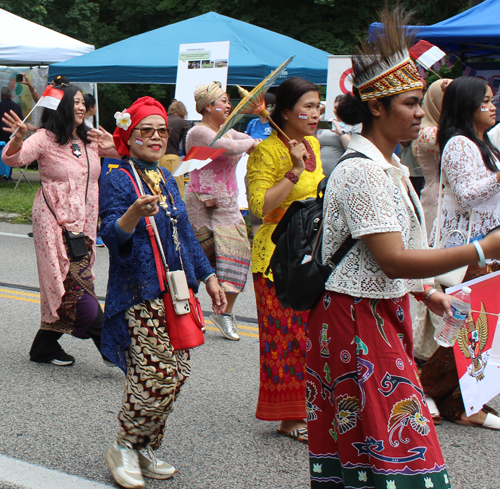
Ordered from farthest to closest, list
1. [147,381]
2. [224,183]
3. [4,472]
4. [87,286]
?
[224,183]
[87,286]
[4,472]
[147,381]

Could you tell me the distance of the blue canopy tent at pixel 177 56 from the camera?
34.8 ft

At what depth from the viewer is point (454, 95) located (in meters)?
4.01

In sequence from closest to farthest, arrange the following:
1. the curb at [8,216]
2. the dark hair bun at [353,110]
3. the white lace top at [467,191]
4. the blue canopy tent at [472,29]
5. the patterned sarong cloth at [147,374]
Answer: the dark hair bun at [353,110], the patterned sarong cloth at [147,374], the white lace top at [467,191], the blue canopy tent at [472,29], the curb at [8,216]

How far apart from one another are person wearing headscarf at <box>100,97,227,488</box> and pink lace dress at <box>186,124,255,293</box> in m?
2.39

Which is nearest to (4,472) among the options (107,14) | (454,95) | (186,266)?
(186,266)

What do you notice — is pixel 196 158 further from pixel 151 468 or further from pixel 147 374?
pixel 151 468

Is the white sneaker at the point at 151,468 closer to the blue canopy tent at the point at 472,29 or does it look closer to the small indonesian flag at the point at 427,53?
the small indonesian flag at the point at 427,53

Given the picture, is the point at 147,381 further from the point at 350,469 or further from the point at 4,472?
the point at 350,469

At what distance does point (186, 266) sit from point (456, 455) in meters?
1.71

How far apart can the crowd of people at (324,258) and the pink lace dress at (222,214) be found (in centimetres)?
5

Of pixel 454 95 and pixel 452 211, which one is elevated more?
pixel 454 95

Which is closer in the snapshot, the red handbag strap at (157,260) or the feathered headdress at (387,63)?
the feathered headdress at (387,63)

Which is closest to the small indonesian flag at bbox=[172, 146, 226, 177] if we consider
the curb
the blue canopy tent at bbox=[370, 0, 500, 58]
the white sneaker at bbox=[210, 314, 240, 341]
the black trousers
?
the black trousers

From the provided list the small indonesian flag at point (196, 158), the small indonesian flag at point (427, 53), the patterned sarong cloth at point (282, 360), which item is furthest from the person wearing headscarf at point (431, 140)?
the small indonesian flag at point (196, 158)
